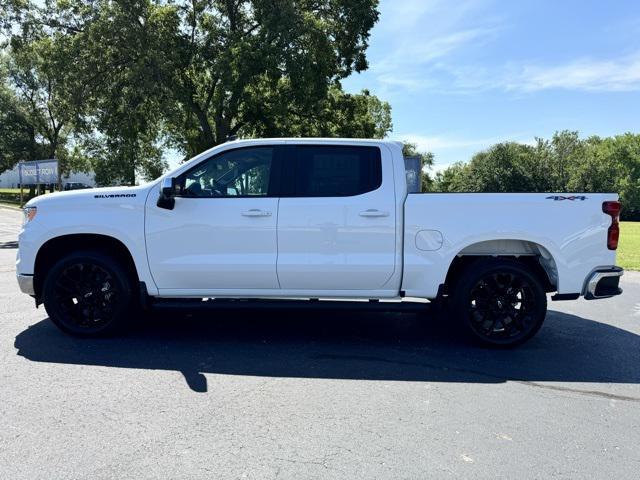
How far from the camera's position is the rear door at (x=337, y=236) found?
201 inches

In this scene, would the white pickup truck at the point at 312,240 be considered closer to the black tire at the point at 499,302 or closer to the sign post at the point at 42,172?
the black tire at the point at 499,302

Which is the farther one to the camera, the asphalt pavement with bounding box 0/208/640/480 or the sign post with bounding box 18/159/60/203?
the sign post with bounding box 18/159/60/203

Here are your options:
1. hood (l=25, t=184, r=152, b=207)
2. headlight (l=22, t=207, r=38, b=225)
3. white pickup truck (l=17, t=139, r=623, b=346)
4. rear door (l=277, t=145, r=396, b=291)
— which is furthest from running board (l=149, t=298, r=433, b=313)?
headlight (l=22, t=207, r=38, b=225)

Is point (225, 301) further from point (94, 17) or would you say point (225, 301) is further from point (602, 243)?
point (94, 17)

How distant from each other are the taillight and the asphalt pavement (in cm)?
114

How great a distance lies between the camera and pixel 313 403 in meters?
3.91

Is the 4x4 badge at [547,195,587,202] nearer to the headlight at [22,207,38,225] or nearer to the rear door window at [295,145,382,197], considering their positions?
the rear door window at [295,145,382,197]

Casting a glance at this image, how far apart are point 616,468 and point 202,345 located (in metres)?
3.69

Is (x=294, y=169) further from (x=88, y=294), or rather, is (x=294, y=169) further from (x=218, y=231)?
(x=88, y=294)

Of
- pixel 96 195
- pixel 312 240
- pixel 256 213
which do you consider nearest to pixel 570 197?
pixel 312 240

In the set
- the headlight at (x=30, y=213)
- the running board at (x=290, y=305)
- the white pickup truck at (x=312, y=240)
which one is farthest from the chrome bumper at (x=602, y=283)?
the headlight at (x=30, y=213)

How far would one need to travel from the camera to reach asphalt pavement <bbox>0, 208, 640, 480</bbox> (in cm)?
307

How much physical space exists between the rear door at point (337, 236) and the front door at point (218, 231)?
160 millimetres

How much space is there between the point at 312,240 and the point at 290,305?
2.26 ft
